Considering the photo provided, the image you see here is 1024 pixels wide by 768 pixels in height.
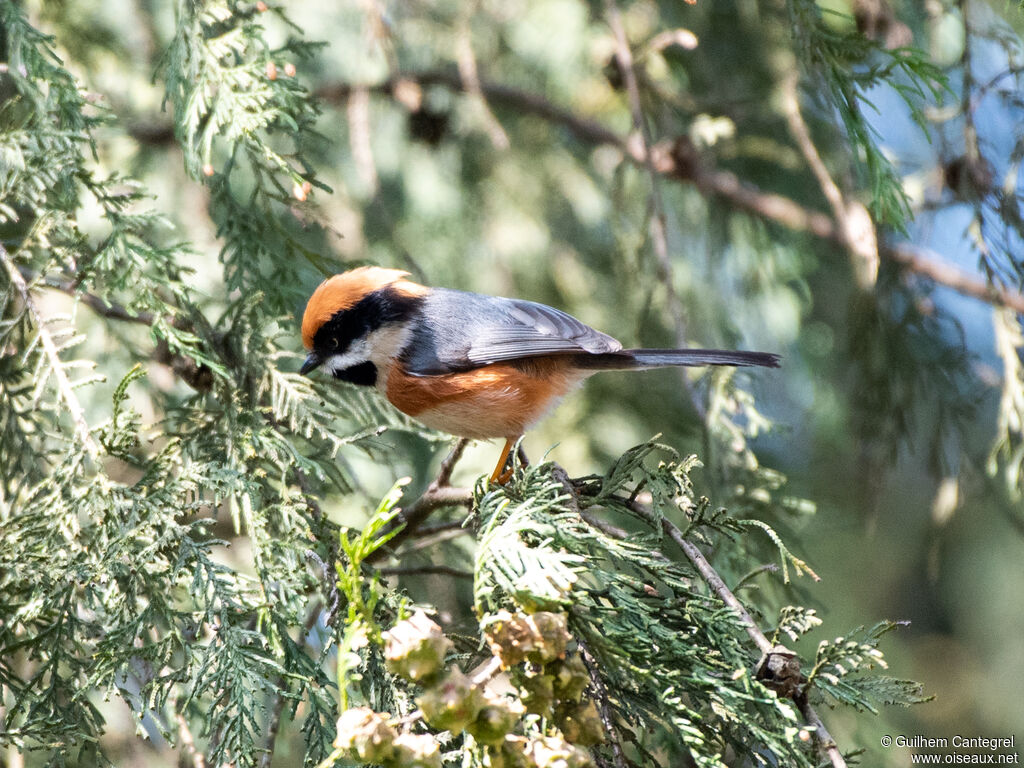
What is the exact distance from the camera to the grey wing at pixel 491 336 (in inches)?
124

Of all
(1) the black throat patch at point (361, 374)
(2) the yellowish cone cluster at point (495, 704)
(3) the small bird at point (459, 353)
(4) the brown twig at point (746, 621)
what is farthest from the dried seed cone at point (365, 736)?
(1) the black throat patch at point (361, 374)

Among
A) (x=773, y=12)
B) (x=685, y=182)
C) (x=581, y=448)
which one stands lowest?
(x=581, y=448)

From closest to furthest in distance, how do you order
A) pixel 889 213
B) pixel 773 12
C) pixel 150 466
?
pixel 150 466
pixel 889 213
pixel 773 12

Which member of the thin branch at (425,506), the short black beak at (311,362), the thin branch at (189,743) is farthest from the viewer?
the short black beak at (311,362)

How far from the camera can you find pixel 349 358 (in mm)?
3111

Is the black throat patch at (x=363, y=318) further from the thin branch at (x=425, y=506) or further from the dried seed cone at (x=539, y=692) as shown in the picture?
the dried seed cone at (x=539, y=692)

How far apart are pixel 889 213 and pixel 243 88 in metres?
1.79

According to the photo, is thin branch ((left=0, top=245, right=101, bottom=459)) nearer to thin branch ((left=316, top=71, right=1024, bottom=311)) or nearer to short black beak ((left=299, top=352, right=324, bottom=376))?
short black beak ((left=299, top=352, right=324, bottom=376))

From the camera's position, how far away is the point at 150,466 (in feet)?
7.46

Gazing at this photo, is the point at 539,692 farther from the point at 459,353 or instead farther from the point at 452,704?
the point at 459,353

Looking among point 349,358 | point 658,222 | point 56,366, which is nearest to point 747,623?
point 56,366

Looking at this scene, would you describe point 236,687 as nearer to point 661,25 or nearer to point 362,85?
point 362,85

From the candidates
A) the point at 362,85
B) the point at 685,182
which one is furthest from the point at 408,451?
the point at 685,182

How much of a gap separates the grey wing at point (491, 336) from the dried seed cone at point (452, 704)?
6.02 feet
